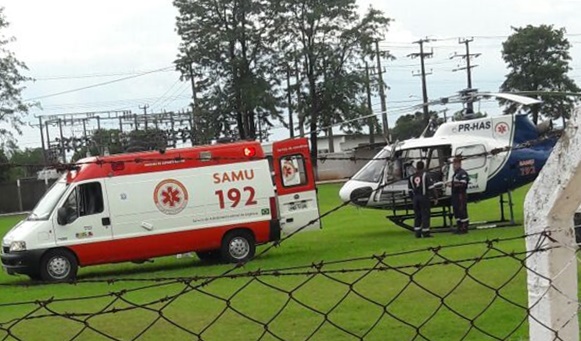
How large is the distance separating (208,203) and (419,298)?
6.88m

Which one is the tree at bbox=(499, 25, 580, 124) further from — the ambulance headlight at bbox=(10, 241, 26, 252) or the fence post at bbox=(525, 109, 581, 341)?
the fence post at bbox=(525, 109, 581, 341)

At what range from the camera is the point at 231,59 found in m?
56.7

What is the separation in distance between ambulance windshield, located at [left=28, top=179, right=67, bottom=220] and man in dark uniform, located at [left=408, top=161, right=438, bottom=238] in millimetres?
7354

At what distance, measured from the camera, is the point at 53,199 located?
16156 mm

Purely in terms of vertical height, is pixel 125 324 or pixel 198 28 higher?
pixel 198 28

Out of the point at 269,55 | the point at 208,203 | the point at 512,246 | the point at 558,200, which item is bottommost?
the point at 512,246

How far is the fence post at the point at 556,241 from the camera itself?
3748 mm

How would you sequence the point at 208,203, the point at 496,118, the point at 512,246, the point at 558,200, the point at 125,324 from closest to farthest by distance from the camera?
the point at 558,200 < the point at 125,324 < the point at 512,246 < the point at 208,203 < the point at 496,118

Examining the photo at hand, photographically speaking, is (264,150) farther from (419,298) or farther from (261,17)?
(261,17)

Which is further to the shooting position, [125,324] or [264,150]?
[264,150]

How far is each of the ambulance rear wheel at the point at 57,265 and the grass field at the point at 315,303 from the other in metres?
0.32

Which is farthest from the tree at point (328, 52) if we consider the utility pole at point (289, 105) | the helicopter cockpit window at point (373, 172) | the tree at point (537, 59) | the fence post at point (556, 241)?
the fence post at point (556, 241)

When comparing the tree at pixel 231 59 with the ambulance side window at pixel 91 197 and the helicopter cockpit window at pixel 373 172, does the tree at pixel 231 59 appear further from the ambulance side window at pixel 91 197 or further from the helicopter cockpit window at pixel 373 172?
the ambulance side window at pixel 91 197

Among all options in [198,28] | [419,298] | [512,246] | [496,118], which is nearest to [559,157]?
[419,298]
